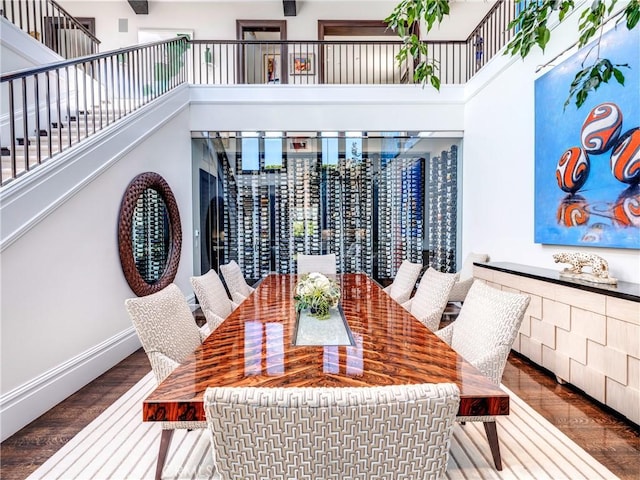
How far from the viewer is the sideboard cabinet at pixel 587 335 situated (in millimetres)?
2070

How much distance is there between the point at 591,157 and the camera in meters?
2.80

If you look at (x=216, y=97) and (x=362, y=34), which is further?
(x=362, y=34)

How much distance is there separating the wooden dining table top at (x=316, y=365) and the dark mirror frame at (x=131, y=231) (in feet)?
6.53

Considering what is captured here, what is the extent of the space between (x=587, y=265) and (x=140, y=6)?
8558 mm

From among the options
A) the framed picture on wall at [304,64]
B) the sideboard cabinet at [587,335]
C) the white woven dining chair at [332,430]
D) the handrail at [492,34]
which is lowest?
the sideboard cabinet at [587,335]

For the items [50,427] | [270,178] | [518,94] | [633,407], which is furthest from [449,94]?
[50,427]

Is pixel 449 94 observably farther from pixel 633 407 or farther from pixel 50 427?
pixel 50 427

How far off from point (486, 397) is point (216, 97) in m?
5.45

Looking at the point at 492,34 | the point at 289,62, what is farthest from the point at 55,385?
the point at 289,62

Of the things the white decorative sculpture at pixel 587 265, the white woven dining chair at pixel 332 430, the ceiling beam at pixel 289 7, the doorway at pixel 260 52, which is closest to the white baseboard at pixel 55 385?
the white woven dining chair at pixel 332 430

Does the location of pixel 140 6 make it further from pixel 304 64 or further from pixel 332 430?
pixel 332 430

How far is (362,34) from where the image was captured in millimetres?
7211

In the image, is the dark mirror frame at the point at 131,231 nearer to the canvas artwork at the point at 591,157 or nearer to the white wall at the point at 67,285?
the white wall at the point at 67,285

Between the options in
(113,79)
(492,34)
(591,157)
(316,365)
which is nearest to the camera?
(316,365)
